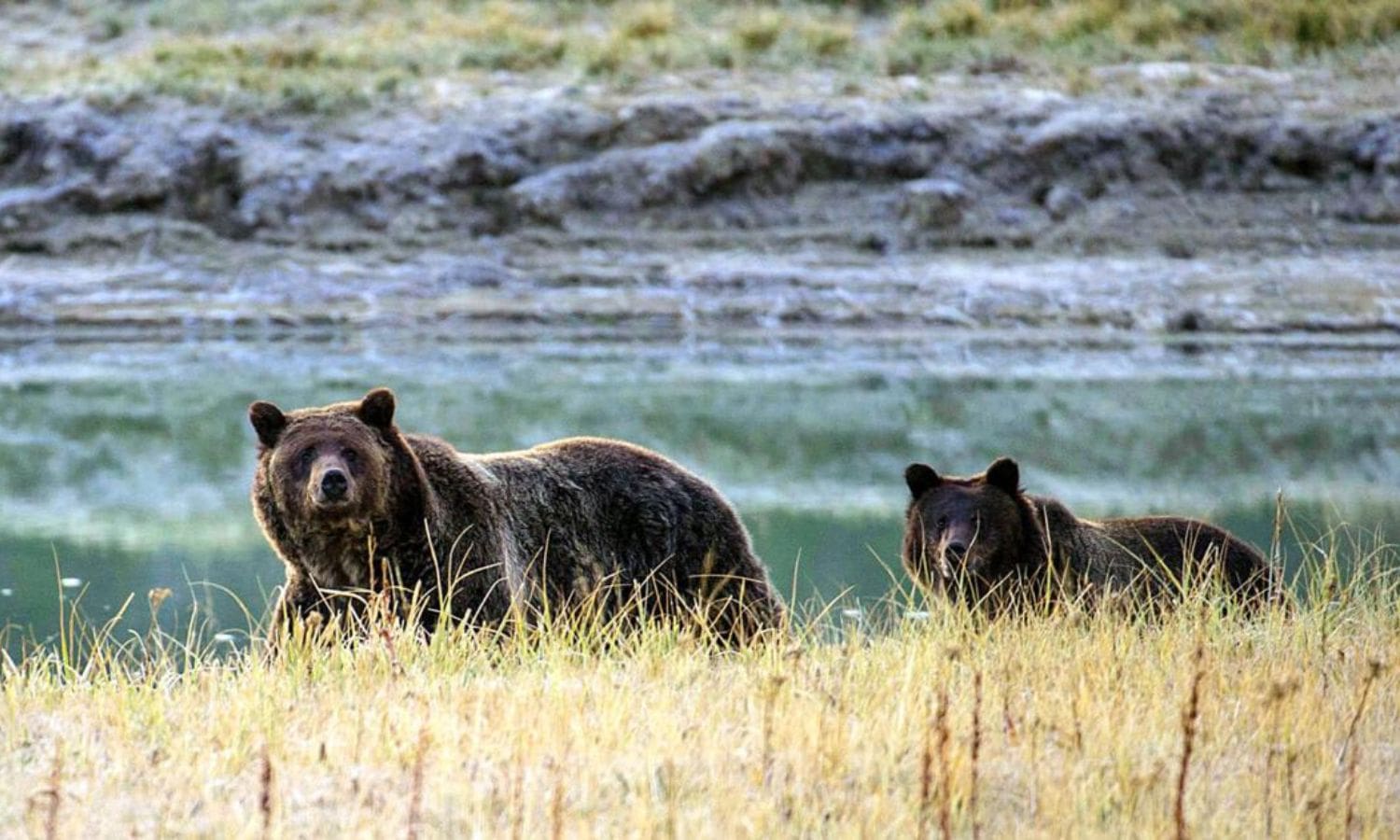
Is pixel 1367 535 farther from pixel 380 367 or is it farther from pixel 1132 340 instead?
pixel 380 367

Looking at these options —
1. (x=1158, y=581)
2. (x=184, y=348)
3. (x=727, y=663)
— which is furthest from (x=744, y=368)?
(x=727, y=663)

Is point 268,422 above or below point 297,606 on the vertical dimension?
above

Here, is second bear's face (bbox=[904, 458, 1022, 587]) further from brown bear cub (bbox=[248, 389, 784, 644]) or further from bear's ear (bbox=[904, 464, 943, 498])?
brown bear cub (bbox=[248, 389, 784, 644])

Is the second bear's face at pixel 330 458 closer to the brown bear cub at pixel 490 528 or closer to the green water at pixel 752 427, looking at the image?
the brown bear cub at pixel 490 528

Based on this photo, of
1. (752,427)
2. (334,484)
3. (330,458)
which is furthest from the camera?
(752,427)

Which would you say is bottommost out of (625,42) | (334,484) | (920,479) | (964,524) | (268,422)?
(964,524)

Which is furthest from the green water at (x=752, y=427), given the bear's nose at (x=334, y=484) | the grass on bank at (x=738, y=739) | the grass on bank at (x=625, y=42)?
the grass on bank at (x=625, y=42)

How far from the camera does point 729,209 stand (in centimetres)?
2342

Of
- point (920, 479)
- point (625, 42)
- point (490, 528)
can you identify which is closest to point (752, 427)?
point (920, 479)

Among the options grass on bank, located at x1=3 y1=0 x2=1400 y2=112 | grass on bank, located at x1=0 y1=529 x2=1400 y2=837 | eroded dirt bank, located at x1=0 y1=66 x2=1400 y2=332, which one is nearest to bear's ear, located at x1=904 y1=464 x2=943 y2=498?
grass on bank, located at x1=0 y1=529 x2=1400 y2=837

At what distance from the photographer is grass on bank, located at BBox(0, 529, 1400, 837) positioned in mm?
4320

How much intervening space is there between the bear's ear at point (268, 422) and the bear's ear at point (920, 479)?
2375 millimetres

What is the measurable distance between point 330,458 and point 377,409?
1.21 ft

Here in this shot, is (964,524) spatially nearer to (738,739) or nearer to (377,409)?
(377,409)
